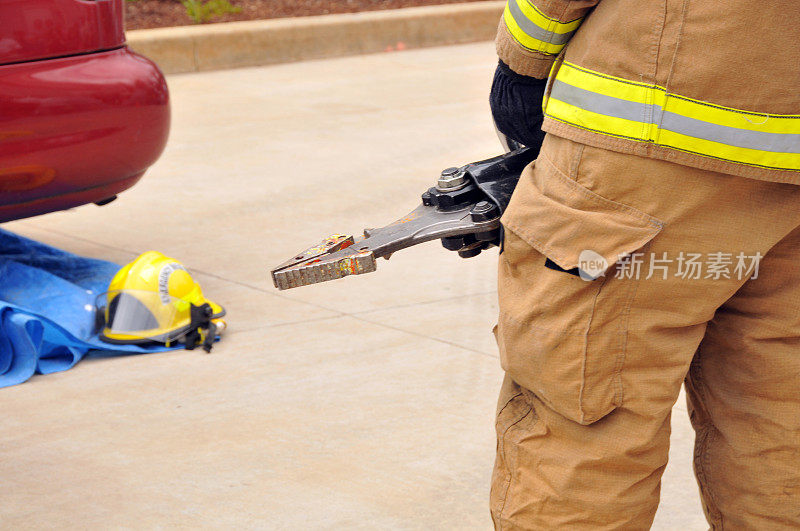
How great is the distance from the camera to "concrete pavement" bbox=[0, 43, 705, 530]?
260cm

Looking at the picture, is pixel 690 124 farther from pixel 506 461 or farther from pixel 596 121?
pixel 506 461

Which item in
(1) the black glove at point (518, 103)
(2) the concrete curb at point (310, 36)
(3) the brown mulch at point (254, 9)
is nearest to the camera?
(1) the black glove at point (518, 103)

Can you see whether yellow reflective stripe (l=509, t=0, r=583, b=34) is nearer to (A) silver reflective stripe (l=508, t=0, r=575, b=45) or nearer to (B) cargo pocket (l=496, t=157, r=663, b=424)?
(A) silver reflective stripe (l=508, t=0, r=575, b=45)

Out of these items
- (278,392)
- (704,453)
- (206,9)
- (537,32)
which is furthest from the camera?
(206,9)

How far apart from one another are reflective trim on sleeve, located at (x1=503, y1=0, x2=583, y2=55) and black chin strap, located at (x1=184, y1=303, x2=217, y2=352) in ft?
7.10

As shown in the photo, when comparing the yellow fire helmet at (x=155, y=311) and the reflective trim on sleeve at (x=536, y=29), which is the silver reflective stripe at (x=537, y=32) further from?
the yellow fire helmet at (x=155, y=311)

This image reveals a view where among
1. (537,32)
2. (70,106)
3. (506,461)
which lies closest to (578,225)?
(537,32)

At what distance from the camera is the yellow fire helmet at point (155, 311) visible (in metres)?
3.54

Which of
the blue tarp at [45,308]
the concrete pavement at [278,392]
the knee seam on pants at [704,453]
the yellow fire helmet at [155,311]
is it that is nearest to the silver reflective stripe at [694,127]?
the knee seam on pants at [704,453]

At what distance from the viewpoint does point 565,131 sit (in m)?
1.60

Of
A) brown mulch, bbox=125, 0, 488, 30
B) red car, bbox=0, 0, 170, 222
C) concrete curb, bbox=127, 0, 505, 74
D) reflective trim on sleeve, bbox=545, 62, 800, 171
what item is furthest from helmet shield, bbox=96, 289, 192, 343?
brown mulch, bbox=125, 0, 488, 30

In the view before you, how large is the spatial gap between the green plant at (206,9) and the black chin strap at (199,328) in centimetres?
688

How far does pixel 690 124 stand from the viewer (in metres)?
1.52

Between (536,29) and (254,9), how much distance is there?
30.4 ft
